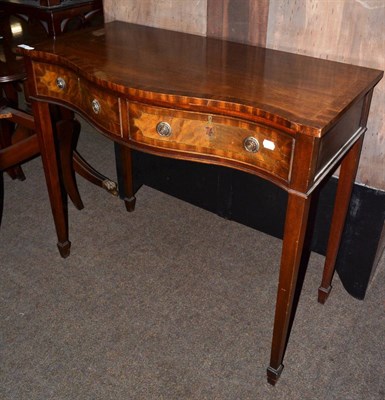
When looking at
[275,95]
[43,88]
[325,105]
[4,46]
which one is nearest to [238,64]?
[275,95]

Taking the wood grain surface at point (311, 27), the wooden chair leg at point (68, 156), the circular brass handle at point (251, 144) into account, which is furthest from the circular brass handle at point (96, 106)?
the wooden chair leg at point (68, 156)

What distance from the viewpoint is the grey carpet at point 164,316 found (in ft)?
5.61

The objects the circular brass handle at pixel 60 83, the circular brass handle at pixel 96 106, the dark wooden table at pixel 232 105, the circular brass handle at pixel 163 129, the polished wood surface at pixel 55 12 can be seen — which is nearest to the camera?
the dark wooden table at pixel 232 105

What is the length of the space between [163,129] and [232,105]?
0.80 ft

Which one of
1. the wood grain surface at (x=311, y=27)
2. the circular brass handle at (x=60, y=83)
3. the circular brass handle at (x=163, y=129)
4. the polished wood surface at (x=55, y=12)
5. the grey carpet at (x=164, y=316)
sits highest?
the wood grain surface at (x=311, y=27)

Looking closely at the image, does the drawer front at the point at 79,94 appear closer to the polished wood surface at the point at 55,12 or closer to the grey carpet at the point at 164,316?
the grey carpet at the point at 164,316

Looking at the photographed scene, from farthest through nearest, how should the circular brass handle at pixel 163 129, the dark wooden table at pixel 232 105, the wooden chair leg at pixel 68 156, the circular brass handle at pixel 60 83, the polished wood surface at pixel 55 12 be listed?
1. the polished wood surface at pixel 55 12
2. the wooden chair leg at pixel 68 156
3. the circular brass handle at pixel 60 83
4. the circular brass handle at pixel 163 129
5. the dark wooden table at pixel 232 105

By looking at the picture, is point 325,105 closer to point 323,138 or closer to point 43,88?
point 323,138

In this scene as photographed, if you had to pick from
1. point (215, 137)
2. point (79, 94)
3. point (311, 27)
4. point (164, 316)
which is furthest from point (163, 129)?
point (164, 316)

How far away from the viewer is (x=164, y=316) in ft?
6.44

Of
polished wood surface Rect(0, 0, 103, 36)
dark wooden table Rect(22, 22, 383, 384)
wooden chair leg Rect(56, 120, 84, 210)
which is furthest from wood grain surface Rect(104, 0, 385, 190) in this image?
polished wood surface Rect(0, 0, 103, 36)

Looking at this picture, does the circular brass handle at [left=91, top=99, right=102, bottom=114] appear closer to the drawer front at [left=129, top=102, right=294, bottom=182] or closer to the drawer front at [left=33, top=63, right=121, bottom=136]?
the drawer front at [left=33, top=63, right=121, bottom=136]

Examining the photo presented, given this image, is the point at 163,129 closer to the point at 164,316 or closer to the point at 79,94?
the point at 79,94

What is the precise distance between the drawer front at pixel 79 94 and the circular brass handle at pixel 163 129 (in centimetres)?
15
